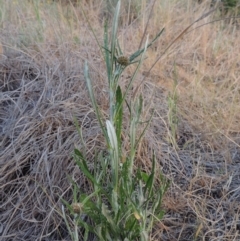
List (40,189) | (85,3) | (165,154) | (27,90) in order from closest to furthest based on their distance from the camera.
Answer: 1. (40,189)
2. (165,154)
3. (27,90)
4. (85,3)

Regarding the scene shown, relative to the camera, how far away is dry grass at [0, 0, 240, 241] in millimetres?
1838

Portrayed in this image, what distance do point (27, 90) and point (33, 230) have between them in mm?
703

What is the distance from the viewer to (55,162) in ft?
6.30

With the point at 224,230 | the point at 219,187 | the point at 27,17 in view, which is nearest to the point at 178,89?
the point at 219,187

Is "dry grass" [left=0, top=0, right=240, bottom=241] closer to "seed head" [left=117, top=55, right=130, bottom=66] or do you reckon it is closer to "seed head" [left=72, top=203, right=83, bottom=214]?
"seed head" [left=72, top=203, right=83, bottom=214]

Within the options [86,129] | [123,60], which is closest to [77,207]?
[123,60]

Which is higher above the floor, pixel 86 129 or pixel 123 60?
pixel 123 60

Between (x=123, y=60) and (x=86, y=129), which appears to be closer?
(x=123, y=60)

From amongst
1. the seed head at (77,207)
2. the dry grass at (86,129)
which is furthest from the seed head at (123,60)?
the dry grass at (86,129)

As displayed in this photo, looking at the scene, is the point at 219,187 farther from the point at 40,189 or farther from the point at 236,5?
the point at 236,5

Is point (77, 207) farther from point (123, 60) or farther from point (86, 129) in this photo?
point (86, 129)

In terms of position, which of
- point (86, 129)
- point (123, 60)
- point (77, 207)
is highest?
point (123, 60)

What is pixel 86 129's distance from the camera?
79.4 inches

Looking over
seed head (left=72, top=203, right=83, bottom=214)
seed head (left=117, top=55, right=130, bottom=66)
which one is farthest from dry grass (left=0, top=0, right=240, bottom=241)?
seed head (left=117, top=55, right=130, bottom=66)
